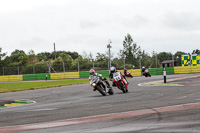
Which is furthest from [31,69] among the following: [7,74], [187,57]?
[187,57]

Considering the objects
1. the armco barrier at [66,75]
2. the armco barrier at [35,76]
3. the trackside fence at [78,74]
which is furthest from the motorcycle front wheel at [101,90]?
the armco barrier at [35,76]

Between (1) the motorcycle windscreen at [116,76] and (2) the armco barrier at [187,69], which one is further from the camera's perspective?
(2) the armco barrier at [187,69]

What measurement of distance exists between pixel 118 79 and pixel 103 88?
0.85 meters

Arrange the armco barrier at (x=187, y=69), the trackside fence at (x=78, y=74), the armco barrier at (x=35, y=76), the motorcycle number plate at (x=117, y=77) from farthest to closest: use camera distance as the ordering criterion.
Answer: the armco barrier at (x=35, y=76)
the trackside fence at (x=78, y=74)
the armco barrier at (x=187, y=69)
the motorcycle number plate at (x=117, y=77)

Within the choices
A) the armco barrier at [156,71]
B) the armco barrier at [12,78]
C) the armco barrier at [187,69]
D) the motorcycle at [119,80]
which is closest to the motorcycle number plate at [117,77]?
the motorcycle at [119,80]

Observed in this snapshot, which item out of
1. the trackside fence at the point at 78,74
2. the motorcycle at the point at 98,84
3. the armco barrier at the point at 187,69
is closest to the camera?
the motorcycle at the point at 98,84

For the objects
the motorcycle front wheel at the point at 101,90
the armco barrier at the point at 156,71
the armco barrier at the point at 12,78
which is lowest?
the armco barrier at the point at 12,78

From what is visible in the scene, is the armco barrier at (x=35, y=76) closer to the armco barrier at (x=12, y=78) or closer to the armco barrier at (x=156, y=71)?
the armco barrier at (x=12, y=78)

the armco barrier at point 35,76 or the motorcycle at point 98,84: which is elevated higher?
the motorcycle at point 98,84

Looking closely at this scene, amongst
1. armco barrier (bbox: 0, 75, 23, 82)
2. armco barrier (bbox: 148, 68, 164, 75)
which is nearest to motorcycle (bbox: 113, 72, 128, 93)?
armco barrier (bbox: 148, 68, 164, 75)

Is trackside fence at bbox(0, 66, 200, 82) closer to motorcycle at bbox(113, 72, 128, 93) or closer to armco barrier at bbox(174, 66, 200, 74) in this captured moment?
armco barrier at bbox(174, 66, 200, 74)

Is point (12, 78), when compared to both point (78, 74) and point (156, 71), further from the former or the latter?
point (156, 71)

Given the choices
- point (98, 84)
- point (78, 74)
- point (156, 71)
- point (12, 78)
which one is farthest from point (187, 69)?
point (12, 78)

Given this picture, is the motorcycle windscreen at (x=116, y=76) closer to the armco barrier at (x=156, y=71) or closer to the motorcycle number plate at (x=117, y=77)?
the motorcycle number plate at (x=117, y=77)
